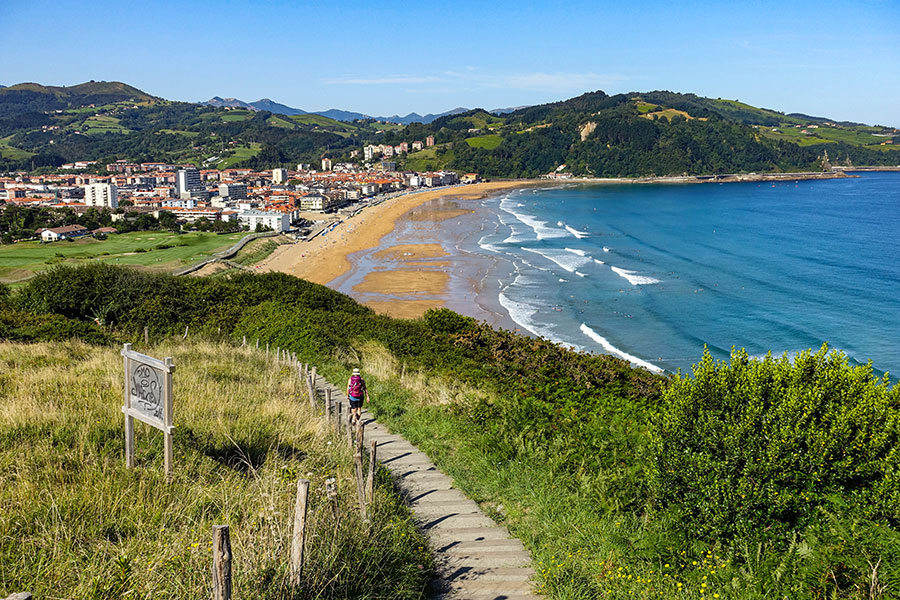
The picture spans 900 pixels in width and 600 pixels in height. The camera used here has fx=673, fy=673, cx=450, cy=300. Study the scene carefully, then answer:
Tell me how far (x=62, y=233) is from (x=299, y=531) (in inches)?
3089

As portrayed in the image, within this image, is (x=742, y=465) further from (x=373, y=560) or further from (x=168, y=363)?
(x=168, y=363)

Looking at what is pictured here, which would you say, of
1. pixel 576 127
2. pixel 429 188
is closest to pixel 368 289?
pixel 429 188

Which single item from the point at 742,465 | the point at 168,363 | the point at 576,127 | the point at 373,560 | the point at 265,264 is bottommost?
the point at 265,264

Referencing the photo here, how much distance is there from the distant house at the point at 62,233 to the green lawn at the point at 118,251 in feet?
9.04

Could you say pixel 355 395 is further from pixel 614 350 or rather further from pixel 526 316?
pixel 526 316

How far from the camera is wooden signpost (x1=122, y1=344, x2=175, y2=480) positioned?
4.75 m

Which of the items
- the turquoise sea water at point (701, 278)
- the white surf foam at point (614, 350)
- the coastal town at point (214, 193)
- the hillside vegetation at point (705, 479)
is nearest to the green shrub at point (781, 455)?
the hillside vegetation at point (705, 479)

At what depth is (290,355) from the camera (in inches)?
596

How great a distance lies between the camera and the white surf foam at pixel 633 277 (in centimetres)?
4175

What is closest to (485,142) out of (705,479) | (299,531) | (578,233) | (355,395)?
(578,233)

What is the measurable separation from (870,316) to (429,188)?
389 ft

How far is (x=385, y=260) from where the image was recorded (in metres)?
53.6

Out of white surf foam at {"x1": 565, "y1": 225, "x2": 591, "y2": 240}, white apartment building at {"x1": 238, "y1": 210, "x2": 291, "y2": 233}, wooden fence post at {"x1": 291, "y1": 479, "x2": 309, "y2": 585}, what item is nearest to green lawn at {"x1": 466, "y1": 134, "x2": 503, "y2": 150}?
Answer: white apartment building at {"x1": 238, "y1": 210, "x2": 291, "y2": 233}

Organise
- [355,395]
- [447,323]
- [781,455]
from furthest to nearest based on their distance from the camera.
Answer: [447,323]
[355,395]
[781,455]
